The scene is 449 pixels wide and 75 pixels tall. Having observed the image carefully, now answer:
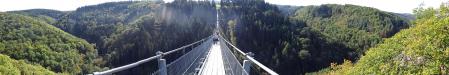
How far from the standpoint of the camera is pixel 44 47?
8244 cm

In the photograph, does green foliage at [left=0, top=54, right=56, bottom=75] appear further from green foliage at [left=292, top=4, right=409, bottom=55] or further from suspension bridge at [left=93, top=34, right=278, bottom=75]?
green foliage at [left=292, top=4, right=409, bottom=55]

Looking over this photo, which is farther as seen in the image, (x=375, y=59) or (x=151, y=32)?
(x=151, y=32)

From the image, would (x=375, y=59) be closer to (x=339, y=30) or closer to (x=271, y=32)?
(x=271, y=32)

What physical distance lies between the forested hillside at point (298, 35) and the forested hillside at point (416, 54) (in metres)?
76.2

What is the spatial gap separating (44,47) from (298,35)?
53.4 m

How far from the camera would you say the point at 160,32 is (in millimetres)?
104875

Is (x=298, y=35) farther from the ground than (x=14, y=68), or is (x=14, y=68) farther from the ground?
(x=14, y=68)

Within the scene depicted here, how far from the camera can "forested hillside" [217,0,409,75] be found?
98438mm

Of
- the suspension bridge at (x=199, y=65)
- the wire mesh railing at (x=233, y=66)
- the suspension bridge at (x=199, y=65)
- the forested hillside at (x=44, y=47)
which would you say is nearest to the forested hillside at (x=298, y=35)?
the forested hillside at (x=44, y=47)

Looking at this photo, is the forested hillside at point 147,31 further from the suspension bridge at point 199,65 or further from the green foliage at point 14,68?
the suspension bridge at point 199,65

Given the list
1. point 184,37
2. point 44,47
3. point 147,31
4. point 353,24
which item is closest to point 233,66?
point 44,47

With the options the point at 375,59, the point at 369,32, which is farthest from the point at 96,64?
the point at 375,59

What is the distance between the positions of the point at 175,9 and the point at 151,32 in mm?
13875

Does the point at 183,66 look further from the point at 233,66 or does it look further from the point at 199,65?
the point at 199,65
